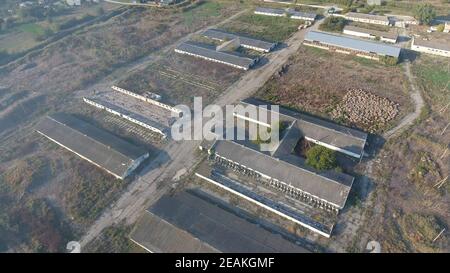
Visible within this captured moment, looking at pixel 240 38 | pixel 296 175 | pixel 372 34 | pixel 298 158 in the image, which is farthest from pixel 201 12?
pixel 296 175

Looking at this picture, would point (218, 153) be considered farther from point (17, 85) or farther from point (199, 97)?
point (17, 85)

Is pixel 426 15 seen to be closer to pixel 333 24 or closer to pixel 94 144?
pixel 333 24

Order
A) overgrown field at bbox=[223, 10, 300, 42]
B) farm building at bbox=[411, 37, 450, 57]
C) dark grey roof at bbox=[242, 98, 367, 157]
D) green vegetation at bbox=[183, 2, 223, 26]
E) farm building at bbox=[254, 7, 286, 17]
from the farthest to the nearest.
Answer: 1. green vegetation at bbox=[183, 2, 223, 26]
2. farm building at bbox=[254, 7, 286, 17]
3. overgrown field at bbox=[223, 10, 300, 42]
4. farm building at bbox=[411, 37, 450, 57]
5. dark grey roof at bbox=[242, 98, 367, 157]

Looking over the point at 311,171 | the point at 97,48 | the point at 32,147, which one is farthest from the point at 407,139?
the point at 97,48

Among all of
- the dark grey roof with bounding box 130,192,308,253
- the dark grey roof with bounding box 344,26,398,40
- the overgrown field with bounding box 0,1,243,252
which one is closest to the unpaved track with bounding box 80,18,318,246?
the overgrown field with bounding box 0,1,243,252

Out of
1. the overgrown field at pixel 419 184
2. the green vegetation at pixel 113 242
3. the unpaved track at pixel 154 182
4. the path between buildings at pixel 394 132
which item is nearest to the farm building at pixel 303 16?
the path between buildings at pixel 394 132

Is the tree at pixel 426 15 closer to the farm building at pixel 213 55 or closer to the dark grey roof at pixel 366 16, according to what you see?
the dark grey roof at pixel 366 16

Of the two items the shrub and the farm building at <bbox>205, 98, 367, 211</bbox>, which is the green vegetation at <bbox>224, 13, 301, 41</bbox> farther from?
the farm building at <bbox>205, 98, 367, 211</bbox>
